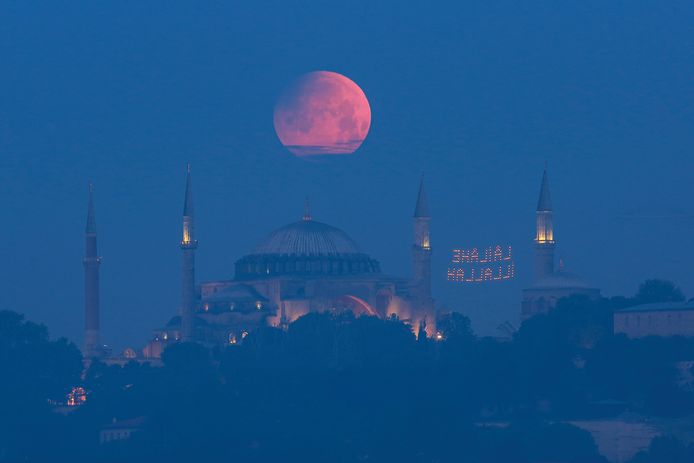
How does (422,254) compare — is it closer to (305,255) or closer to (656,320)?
(305,255)

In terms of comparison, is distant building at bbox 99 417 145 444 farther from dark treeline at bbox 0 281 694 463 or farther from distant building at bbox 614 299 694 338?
distant building at bbox 614 299 694 338

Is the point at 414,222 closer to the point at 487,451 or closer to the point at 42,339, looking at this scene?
the point at 42,339

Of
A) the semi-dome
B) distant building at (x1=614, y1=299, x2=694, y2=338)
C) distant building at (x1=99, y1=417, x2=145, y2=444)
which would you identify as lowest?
distant building at (x1=99, y1=417, x2=145, y2=444)

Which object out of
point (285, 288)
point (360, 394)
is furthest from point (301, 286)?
point (360, 394)

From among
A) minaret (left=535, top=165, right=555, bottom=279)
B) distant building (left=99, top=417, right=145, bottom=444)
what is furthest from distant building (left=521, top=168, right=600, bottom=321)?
distant building (left=99, top=417, right=145, bottom=444)

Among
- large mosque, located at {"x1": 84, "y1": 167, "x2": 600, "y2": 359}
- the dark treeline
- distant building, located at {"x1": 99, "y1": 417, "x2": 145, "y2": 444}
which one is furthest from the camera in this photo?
large mosque, located at {"x1": 84, "y1": 167, "x2": 600, "y2": 359}

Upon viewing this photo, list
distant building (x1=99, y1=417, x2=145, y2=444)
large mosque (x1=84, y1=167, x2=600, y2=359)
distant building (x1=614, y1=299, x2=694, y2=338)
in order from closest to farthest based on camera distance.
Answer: distant building (x1=99, y1=417, x2=145, y2=444)
distant building (x1=614, y1=299, x2=694, y2=338)
large mosque (x1=84, y1=167, x2=600, y2=359)

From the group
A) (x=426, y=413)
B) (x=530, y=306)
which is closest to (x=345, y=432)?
(x=426, y=413)
